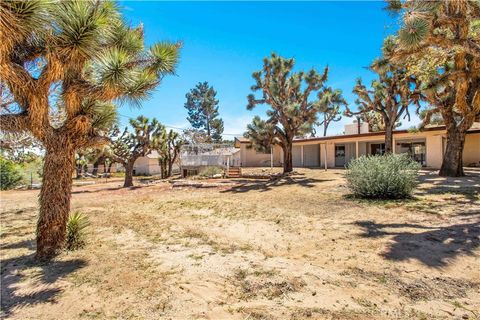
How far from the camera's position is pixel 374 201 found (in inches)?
370

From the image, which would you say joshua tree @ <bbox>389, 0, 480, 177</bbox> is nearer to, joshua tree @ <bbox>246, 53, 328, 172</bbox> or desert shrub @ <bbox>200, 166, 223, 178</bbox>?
joshua tree @ <bbox>246, 53, 328, 172</bbox>

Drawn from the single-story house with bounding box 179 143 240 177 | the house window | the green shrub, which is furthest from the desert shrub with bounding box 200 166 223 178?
the green shrub

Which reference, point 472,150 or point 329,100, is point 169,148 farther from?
point 472,150

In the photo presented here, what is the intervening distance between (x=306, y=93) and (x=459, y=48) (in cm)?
1090

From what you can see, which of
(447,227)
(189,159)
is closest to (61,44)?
(447,227)

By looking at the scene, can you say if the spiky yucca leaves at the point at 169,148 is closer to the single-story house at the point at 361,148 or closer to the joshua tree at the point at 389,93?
the single-story house at the point at 361,148

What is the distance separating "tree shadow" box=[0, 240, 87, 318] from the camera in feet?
13.2

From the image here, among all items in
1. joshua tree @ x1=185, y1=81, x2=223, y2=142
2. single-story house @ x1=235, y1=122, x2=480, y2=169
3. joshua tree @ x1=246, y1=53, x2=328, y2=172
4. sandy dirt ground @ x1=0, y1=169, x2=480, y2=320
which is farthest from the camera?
joshua tree @ x1=185, y1=81, x2=223, y2=142

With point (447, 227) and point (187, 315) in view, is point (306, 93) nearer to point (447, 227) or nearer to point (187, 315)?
point (447, 227)

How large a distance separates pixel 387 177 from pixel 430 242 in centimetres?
447

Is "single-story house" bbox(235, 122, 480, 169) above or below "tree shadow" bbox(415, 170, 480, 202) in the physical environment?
above

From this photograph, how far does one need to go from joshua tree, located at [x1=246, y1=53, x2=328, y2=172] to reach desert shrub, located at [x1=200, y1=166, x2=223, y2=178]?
5.70 m

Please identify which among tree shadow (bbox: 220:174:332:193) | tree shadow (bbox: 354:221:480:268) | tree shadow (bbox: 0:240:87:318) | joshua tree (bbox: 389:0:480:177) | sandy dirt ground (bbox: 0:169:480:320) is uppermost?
joshua tree (bbox: 389:0:480:177)

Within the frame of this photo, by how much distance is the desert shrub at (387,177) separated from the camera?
9.53m
